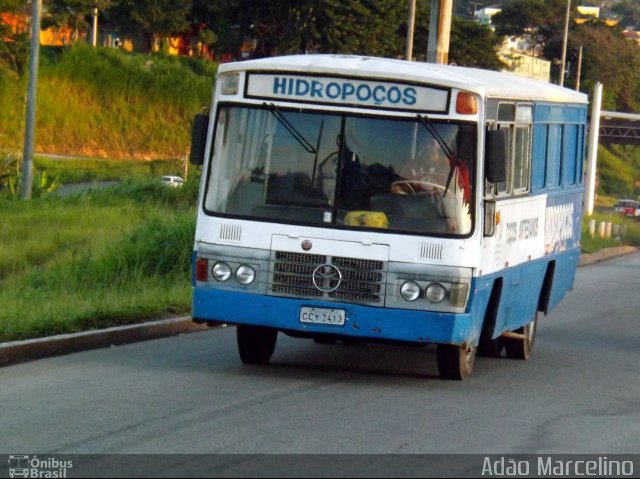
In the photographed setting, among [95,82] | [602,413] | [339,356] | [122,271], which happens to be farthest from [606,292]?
[95,82]

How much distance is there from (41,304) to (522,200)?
554 cm

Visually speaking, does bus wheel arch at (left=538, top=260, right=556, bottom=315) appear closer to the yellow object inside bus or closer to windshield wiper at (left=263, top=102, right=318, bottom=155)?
the yellow object inside bus

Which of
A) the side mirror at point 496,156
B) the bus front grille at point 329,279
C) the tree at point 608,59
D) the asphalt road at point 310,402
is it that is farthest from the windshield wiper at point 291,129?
the tree at point 608,59

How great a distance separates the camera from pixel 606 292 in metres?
24.0

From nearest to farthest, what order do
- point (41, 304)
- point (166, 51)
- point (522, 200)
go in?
point (522, 200) → point (41, 304) → point (166, 51)

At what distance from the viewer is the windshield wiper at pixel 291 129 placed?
35.4 ft

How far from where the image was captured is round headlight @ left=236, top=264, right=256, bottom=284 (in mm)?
10758

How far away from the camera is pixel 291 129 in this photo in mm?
10852

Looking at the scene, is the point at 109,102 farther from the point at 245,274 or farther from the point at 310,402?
the point at 310,402

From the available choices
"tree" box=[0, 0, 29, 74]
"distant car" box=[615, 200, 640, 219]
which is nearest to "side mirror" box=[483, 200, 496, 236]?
"tree" box=[0, 0, 29, 74]

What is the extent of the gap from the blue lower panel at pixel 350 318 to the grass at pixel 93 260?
2.44m

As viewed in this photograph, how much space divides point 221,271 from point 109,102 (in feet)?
184

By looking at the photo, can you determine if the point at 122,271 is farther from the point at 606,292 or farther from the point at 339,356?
the point at 606,292

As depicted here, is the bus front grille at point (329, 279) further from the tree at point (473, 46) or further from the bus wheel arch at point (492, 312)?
the tree at point (473, 46)
